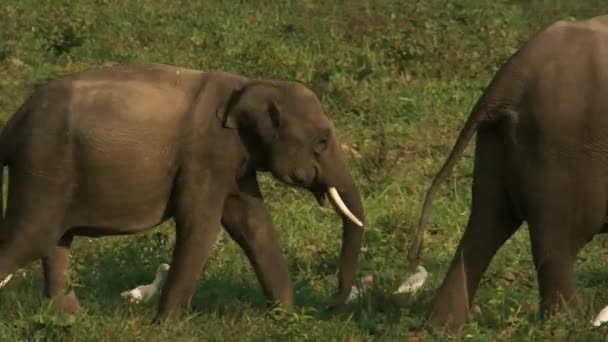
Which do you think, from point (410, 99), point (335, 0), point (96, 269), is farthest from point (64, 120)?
point (335, 0)

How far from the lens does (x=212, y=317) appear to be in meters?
6.54

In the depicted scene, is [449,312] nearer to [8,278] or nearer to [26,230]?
[26,230]

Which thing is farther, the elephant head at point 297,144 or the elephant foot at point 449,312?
the elephant head at point 297,144

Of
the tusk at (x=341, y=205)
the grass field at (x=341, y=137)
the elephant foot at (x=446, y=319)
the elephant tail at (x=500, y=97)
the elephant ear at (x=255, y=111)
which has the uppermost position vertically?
the elephant tail at (x=500, y=97)

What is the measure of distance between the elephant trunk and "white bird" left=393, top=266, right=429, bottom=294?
0.23 m

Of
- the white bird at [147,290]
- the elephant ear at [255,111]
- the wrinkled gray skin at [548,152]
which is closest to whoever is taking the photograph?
the wrinkled gray skin at [548,152]

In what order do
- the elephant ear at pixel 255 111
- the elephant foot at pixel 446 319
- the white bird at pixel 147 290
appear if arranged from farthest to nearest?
1. the white bird at pixel 147 290
2. the elephant ear at pixel 255 111
3. the elephant foot at pixel 446 319

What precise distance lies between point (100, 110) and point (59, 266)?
79 centimetres

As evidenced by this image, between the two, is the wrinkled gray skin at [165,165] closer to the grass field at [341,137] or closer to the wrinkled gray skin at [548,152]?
the grass field at [341,137]

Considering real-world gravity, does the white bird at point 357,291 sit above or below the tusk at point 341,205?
below

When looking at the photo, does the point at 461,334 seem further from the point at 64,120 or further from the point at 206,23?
the point at 206,23

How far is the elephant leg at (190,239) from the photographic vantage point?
21.8 feet

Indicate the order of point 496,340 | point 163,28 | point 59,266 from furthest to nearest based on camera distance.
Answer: point 163,28, point 59,266, point 496,340

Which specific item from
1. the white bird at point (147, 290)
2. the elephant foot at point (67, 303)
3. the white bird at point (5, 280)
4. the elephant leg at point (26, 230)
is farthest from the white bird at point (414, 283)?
the white bird at point (5, 280)
